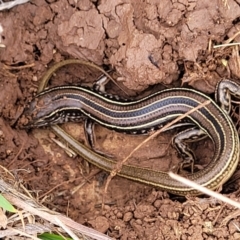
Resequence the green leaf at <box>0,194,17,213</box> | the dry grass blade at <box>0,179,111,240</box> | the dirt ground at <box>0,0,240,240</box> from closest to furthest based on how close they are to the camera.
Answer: the green leaf at <box>0,194,17,213</box> → the dry grass blade at <box>0,179,111,240</box> → the dirt ground at <box>0,0,240,240</box>

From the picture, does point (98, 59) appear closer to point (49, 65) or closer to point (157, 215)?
point (49, 65)

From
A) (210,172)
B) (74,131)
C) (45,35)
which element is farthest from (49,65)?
(210,172)

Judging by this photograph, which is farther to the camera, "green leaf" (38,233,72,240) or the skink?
the skink

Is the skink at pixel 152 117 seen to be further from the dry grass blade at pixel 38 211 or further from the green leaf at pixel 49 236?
the green leaf at pixel 49 236

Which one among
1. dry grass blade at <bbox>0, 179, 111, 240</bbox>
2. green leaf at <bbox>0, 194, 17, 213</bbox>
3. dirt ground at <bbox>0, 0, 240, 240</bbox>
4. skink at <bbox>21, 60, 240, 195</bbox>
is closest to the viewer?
green leaf at <bbox>0, 194, 17, 213</bbox>

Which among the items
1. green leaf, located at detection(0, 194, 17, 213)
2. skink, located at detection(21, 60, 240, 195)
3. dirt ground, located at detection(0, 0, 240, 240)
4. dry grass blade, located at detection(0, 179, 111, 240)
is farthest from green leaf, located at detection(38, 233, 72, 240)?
skink, located at detection(21, 60, 240, 195)

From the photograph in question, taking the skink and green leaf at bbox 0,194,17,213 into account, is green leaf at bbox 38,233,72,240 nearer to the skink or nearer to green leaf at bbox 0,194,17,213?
green leaf at bbox 0,194,17,213

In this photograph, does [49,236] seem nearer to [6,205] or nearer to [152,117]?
[6,205]

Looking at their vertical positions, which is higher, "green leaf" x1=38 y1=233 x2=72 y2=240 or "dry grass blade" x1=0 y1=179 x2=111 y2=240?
"dry grass blade" x1=0 y1=179 x2=111 y2=240
